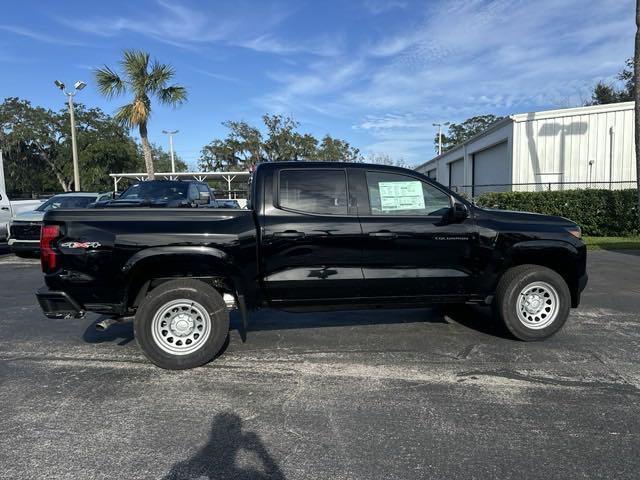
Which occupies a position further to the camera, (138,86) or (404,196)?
(138,86)

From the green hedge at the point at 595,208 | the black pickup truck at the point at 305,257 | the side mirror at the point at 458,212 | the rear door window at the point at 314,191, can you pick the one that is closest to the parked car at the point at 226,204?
the black pickup truck at the point at 305,257

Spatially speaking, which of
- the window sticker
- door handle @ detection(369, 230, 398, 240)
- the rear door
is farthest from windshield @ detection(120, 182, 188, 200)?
door handle @ detection(369, 230, 398, 240)

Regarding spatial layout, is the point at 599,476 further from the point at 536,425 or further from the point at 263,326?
the point at 263,326

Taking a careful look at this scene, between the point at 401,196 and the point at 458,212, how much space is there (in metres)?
0.61

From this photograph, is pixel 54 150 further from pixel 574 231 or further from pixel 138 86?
pixel 574 231

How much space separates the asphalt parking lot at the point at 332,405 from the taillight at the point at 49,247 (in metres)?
1.04

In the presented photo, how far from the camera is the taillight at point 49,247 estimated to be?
14.5 feet

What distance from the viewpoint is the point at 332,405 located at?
384 centimetres

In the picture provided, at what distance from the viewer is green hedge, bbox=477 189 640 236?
15.1m

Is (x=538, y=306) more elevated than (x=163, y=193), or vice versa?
(x=163, y=193)

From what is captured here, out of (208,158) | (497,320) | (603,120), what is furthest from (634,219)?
(208,158)

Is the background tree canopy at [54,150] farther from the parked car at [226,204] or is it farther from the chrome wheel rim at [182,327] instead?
the chrome wheel rim at [182,327]

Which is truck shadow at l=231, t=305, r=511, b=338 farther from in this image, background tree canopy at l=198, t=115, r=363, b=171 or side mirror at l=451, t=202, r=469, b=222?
background tree canopy at l=198, t=115, r=363, b=171

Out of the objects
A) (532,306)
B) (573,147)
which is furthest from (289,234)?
(573,147)
